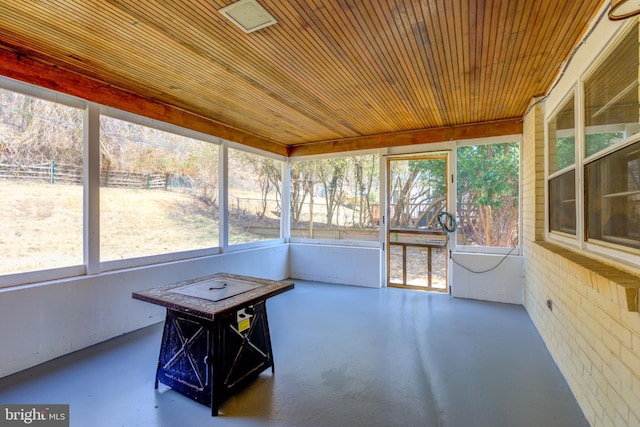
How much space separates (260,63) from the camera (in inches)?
107

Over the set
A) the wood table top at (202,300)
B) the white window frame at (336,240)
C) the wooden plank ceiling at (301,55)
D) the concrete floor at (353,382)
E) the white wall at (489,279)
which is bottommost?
the concrete floor at (353,382)

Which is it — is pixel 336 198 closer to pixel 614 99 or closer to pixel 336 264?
pixel 336 264

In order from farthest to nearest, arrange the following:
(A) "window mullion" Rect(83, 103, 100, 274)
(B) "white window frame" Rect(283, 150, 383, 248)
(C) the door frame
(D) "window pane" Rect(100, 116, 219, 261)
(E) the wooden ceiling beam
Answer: (B) "white window frame" Rect(283, 150, 383, 248) < (C) the door frame < (E) the wooden ceiling beam < (D) "window pane" Rect(100, 116, 219, 261) < (A) "window mullion" Rect(83, 103, 100, 274)

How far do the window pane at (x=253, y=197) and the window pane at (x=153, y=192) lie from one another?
0.38 m

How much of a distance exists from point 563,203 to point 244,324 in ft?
10.3

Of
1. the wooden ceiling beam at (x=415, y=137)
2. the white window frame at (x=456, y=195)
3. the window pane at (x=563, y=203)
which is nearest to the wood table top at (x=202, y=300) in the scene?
the window pane at (x=563, y=203)

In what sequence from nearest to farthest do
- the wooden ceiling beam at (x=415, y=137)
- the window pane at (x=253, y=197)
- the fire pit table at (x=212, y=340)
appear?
1. the fire pit table at (x=212, y=340)
2. the wooden ceiling beam at (x=415, y=137)
3. the window pane at (x=253, y=197)

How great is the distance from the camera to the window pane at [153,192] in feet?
10.7

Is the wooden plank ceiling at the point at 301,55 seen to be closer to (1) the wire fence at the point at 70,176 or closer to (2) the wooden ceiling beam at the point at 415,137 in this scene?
(2) the wooden ceiling beam at the point at 415,137

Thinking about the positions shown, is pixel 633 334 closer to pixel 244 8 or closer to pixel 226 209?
pixel 244 8

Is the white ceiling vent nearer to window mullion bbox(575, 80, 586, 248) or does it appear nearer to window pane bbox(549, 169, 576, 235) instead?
window mullion bbox(575, 80, 586, 248)

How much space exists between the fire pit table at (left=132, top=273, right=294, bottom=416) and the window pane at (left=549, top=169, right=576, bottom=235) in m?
2.64

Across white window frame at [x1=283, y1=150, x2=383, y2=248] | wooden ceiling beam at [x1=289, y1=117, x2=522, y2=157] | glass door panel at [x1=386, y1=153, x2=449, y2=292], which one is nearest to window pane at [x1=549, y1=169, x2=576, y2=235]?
wooden ceiling beam at [x1=289, y1=117, x2=522, y2=157]

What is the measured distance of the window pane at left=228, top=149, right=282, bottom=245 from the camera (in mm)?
4922
